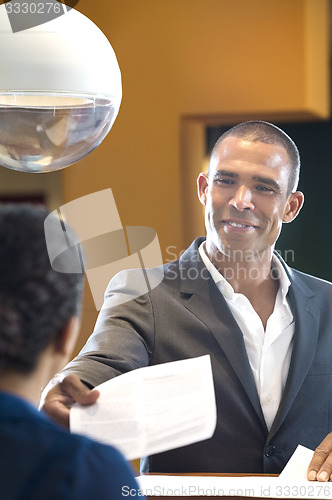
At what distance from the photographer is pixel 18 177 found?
22.3 ft

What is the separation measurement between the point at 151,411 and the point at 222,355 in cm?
43

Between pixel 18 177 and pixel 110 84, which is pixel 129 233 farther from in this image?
pixel 18 177

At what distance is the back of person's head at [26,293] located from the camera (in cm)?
83

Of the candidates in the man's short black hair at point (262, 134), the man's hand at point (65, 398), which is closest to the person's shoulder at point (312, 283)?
the man's short black hair at point (262, 134)

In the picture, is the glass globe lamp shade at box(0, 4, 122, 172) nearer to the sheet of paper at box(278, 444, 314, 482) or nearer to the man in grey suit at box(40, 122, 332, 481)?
the man in grey suit at box(40, 122, 332, 481)

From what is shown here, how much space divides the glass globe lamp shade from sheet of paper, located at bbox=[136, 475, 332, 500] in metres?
0.71

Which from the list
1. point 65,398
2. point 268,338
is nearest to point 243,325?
point 268,338

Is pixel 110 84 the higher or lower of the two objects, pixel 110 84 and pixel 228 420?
the higher

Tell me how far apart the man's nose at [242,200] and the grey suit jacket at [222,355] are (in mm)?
198

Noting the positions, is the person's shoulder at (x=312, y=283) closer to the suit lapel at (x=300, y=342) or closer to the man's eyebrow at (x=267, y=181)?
the suit lapel at (x=300, y=342)

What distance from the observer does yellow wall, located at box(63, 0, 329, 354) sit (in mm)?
3316

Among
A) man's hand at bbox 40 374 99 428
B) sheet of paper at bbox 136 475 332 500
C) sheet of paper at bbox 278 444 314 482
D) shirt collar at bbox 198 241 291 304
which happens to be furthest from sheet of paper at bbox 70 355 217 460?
shirt collar at bbox 198 241 291 304

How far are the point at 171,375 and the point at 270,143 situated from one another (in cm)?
75

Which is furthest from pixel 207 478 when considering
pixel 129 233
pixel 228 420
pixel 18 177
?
pixel 18 177
